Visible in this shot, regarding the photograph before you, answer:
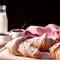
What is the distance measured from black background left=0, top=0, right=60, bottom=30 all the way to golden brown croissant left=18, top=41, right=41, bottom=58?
3.44 ft

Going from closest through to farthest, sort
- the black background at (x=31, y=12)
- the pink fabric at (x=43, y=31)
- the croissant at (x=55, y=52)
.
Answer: the croissant at (x=55, y=52), the pink fabric at (x=43, y=31), the black background at (x=31, y=12)

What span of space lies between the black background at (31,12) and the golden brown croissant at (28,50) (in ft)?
3.44

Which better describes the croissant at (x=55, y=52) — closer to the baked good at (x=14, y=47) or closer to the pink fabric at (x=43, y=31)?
the baked good at (x=14, y=47)

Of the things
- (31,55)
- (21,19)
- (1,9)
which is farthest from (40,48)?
(21,19)

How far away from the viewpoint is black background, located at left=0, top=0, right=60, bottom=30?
69.9 inches

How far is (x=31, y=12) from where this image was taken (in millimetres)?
1793

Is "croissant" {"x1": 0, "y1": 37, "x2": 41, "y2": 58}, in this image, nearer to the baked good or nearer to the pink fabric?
the baked good

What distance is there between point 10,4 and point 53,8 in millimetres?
348

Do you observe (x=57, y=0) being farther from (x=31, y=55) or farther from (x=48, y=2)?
(x=31, y=55)

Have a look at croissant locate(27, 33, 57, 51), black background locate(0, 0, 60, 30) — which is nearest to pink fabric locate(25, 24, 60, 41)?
croissant locate(27, 33, 57, 51)

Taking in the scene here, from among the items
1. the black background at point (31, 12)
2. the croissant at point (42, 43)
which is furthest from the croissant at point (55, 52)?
the black background at point (31, 12)

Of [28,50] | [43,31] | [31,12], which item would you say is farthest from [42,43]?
[31,12]

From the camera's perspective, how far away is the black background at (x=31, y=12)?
1.78 meters

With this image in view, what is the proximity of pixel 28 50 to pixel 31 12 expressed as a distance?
1096 millimetres
